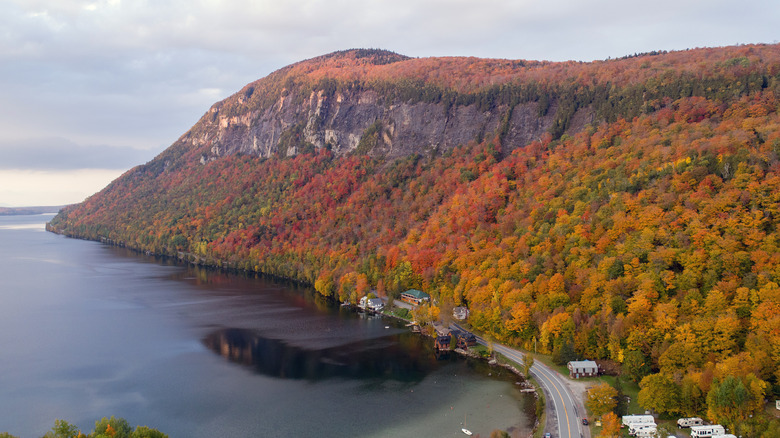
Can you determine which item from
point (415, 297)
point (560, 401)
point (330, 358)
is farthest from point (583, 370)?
point (415, 297)

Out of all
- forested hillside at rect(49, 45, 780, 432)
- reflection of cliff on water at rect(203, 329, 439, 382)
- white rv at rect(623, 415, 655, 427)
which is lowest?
reflection of cliff on water at rect(203, 329, 439, 382)

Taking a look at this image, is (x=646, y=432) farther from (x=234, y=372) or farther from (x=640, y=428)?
(x=234, y=372)

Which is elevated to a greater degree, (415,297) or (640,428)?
(415,297)

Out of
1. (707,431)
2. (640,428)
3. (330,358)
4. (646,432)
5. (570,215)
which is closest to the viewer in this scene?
(707,431)

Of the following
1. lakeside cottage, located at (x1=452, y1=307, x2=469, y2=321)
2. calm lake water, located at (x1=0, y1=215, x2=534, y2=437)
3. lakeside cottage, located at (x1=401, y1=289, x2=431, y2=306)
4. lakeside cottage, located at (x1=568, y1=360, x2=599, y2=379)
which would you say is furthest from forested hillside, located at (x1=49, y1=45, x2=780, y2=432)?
calm lake water, located at (x1=0, y1=215, x2=534, y2=437)

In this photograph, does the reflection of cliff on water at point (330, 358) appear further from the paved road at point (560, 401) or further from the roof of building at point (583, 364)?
the roof of building at point (583, 364)

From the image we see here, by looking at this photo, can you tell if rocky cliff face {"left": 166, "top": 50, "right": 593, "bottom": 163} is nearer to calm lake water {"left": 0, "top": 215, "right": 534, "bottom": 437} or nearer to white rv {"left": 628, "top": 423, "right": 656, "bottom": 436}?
calm lake water {"left": 0, "top": 215, "right": 534, "bottom": 437}

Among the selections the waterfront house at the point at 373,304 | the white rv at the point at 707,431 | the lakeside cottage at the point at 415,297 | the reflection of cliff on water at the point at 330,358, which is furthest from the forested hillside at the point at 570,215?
the reflection of cliff on water at the point at 330,358
